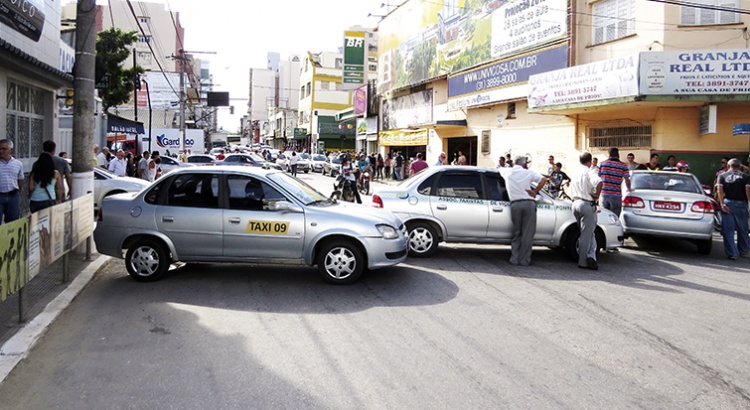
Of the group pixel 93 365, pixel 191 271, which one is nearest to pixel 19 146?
pixel 191 271

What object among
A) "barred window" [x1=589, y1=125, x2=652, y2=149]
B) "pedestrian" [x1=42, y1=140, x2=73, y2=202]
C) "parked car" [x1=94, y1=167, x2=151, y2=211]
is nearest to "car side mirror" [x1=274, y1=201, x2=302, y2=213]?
"pedestrian" [x1=42, y1=140, x2=73, y2=202]

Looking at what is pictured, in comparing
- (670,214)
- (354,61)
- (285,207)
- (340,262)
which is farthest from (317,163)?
(340,262)

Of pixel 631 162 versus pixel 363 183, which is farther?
pixel 363 183

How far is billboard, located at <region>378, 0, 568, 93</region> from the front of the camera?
68.9 ft

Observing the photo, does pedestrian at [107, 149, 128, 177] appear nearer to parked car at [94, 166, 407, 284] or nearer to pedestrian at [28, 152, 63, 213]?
pedestrian at [28, 152, 63, 213]

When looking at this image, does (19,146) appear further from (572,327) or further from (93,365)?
(572,327)

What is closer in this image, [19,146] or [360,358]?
[360,358]

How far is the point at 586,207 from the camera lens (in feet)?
29.0

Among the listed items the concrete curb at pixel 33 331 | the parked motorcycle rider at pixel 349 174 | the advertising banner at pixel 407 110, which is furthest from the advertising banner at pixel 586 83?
the concrete curb at pixel 33 331

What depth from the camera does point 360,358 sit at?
4891mm

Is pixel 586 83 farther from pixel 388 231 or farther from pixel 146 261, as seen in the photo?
pixel 146 261

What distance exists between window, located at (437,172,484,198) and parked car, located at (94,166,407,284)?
6.94 ft

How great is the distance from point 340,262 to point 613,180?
617 centimetres

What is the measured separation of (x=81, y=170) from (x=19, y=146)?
7386mm
